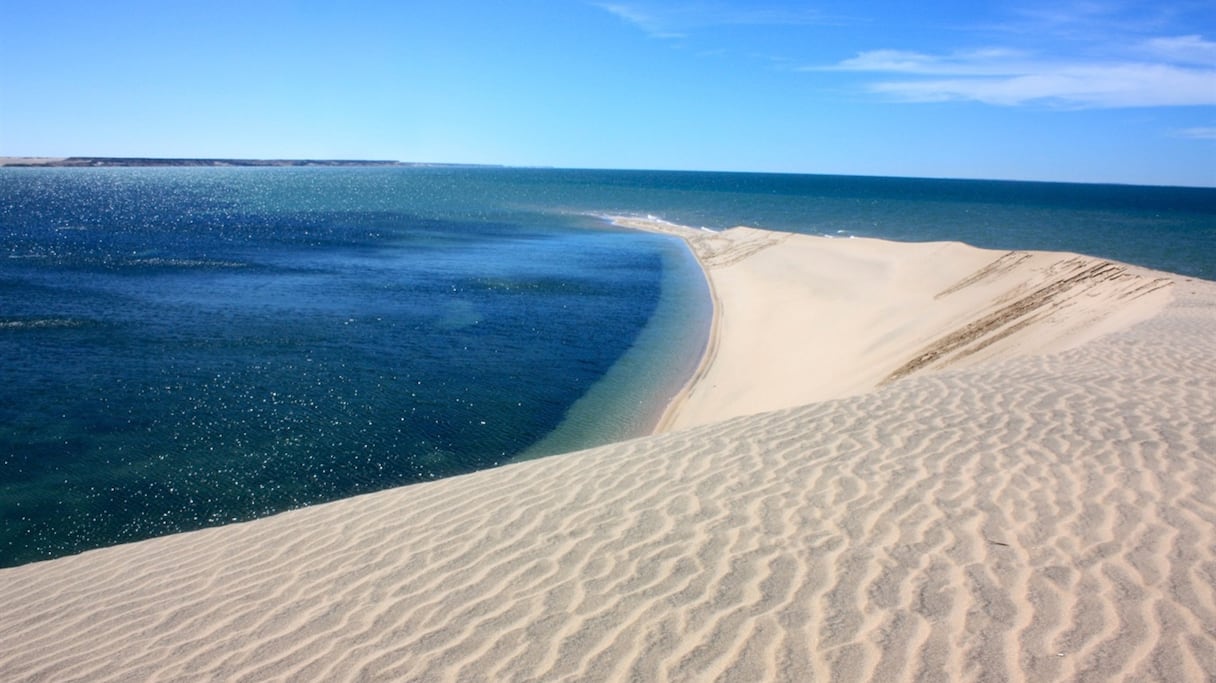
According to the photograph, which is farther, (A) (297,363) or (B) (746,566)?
(A) (297,363)

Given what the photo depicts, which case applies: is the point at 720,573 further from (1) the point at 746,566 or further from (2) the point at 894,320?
(2) the point at 894,320

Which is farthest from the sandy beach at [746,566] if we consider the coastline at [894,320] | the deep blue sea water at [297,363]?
the coastline at [894,320]

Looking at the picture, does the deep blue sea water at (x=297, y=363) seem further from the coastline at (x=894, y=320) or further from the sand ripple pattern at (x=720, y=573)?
the sand ripple pattern at (x=720, y=573)

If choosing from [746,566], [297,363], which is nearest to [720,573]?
[746,566]

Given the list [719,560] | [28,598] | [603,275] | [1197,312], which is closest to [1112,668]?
[719,560]

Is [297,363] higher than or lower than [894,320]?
lower
